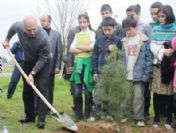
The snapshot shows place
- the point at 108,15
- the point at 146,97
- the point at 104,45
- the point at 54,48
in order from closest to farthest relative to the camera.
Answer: the point at 104,45
the point at 146,97
the point at 108,15
the point at 54,48

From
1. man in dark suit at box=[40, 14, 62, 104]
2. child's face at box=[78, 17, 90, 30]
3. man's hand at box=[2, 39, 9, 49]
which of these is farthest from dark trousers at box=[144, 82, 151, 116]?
man's hand at box=[2, 39, 9, 49]

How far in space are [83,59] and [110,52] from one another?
593 millimetres

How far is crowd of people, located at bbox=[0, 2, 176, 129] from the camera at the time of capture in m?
7.00

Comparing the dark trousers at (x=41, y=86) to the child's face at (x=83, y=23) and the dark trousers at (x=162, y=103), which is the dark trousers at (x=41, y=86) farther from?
the dark trousers at (x=162, y=103)

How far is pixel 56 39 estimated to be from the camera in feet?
28.5

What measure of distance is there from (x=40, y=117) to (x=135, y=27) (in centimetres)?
213

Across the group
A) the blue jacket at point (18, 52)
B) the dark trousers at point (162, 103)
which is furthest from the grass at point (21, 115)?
the blue jacket at point (18, 52)

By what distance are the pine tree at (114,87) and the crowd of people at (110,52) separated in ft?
1.26

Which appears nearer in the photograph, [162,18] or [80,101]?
[162,18]

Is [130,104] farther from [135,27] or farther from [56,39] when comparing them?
[56,39]

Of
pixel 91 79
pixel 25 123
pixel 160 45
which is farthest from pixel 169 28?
pixel 25 123

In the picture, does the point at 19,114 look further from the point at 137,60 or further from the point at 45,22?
the point at 137,60

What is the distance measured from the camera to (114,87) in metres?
6.20

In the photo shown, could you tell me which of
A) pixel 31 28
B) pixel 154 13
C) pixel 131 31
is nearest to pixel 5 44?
pixel 31 28
